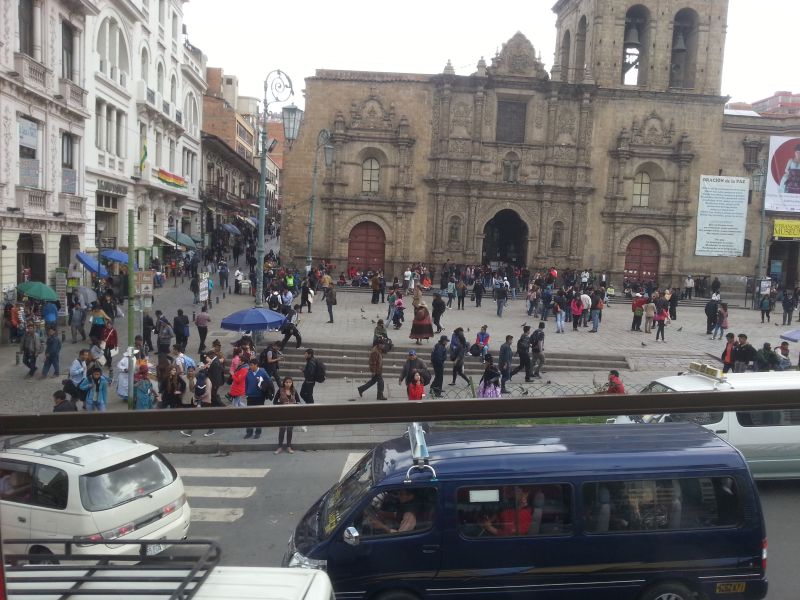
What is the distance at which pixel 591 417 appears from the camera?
1872 mm

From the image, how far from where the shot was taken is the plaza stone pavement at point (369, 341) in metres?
1.96

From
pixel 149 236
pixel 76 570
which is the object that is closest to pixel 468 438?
pixel 76 570

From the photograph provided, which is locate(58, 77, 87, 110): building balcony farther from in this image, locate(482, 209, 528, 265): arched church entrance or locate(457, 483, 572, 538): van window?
locate(482, 209, 528, 265): arched church entrance

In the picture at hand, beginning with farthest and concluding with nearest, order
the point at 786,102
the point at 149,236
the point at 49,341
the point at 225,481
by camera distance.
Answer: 1. the point at 49,341
2. the point at 149,236
3. the point at 786,102
4. the point at 225,481

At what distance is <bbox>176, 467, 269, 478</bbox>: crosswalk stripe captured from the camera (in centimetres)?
204

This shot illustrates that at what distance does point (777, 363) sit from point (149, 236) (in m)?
4.71

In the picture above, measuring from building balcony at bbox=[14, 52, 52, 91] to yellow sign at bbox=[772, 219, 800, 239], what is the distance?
315 cm

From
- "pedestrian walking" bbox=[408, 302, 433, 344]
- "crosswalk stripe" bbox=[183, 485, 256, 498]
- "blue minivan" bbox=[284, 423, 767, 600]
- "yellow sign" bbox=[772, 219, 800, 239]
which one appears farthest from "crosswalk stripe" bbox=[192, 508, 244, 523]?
"pedestrian walking" bbox=[408, 302, 433, 344]

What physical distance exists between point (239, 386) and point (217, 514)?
1.15 m

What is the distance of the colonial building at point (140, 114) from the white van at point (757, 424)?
6.87 feet

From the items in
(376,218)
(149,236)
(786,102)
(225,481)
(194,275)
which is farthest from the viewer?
(376,218)

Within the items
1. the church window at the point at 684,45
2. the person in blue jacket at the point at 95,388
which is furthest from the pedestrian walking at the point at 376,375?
the church window at the point at 684,45

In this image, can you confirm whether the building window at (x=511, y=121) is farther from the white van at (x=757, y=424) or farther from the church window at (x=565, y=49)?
the white van at (x=757, y=424)

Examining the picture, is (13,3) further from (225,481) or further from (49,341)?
(49,341)
